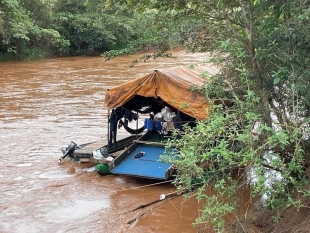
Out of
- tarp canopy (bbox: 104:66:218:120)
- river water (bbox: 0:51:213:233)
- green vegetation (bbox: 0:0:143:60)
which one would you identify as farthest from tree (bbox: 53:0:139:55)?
tarp canopy (bbox: 104:66:218:120)

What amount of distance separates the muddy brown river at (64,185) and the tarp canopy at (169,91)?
1628mm

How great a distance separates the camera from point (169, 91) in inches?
349

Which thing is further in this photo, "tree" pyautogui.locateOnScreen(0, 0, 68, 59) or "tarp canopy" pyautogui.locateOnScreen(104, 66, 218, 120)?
"tree" pyautogui.locateOnScreen(0, 0, 68, 59)

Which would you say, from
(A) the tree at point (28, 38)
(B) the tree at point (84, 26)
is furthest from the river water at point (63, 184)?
(B) the tree at point (84, 26)

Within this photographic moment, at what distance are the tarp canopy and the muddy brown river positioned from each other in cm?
163

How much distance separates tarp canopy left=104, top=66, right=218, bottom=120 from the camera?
8.47 metres

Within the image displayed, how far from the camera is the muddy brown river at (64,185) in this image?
7266 millimetres

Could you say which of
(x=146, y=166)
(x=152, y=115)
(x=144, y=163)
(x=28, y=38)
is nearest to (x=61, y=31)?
(x=28, y=38)

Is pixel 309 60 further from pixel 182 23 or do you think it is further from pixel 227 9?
pixel 182 23

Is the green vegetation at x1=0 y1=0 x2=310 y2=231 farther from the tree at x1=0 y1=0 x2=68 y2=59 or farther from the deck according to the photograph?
the tree at x1=0 y1=0 x2=68 y2=59

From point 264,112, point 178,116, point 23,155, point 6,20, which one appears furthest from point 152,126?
point 6,20

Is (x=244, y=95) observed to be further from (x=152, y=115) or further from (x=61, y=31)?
(x=61, y=31)

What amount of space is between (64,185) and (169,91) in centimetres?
291

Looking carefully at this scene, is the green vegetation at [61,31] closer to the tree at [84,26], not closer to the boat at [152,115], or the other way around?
the tree at [84,26]
